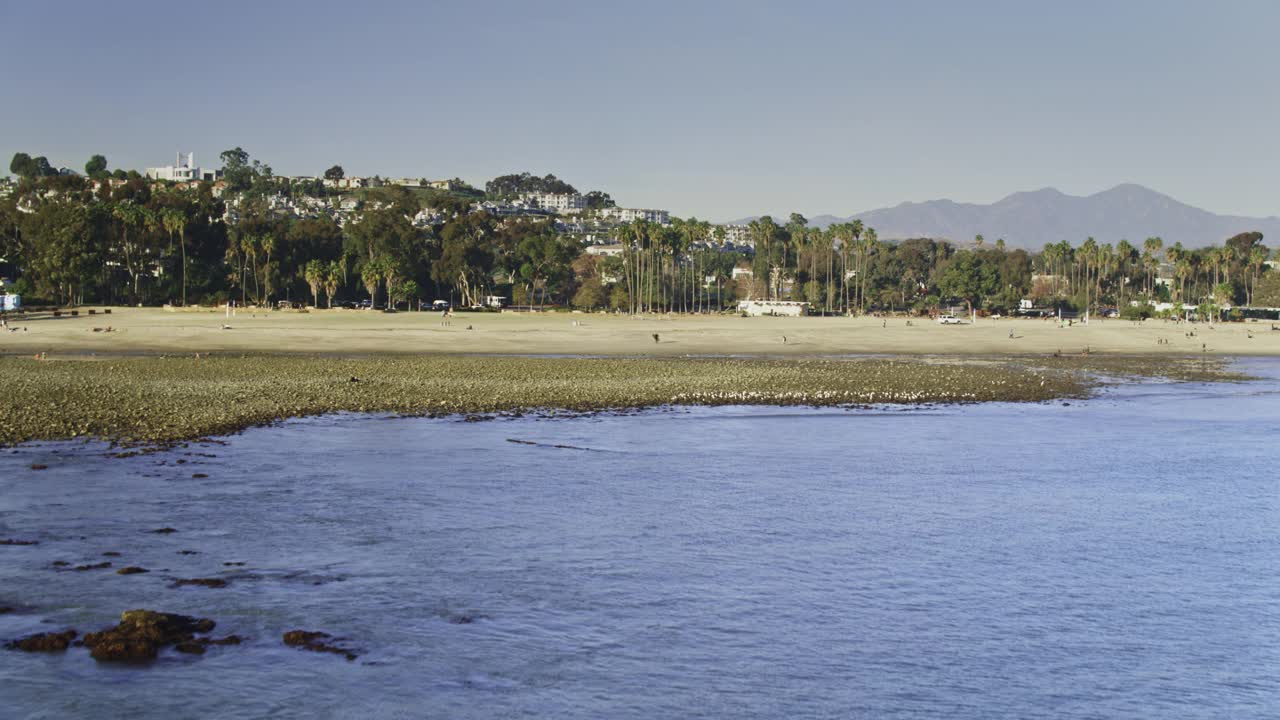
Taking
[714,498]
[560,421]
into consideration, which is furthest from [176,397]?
[714,498]

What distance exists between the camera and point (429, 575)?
53.6ft

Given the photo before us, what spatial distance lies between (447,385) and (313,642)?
30.3m

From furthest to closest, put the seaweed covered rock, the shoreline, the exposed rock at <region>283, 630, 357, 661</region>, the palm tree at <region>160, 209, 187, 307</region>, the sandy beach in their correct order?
the palm tree at <region>160, 209, 187, 307</region>, the sandy beach, the shoreline, the exposed rock at <region>283, 630, 357, 661</region>, the seaweed covered rock

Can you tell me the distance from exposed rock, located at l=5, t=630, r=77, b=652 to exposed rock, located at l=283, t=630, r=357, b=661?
2286mm

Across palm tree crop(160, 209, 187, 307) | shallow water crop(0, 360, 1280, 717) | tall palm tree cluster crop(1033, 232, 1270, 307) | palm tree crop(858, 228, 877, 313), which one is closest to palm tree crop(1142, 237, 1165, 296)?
tall palm tree cluster crop(1033, 232, 1270, 307)

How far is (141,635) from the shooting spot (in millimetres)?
12930

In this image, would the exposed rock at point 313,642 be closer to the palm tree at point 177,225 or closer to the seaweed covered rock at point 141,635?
the seaweed covered rock at point 141,635

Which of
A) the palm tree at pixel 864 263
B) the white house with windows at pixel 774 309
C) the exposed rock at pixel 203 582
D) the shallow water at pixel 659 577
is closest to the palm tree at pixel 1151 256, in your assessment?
the palm tree at pixel 864 263

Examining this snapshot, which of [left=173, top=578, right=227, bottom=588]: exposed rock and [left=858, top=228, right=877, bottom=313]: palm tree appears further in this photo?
[left=858, top=228, right=877, bottom=313]: palm tree

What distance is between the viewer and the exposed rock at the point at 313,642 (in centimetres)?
1294

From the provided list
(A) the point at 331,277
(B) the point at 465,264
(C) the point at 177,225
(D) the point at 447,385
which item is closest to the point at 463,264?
(B) the point at 465,264

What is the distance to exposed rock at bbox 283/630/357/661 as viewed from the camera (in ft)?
42.4

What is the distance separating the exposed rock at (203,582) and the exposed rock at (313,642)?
2.33 meters

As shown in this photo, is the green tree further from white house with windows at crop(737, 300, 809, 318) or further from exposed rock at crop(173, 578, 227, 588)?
exposed rock at crop(173, 578, 227, 588)
